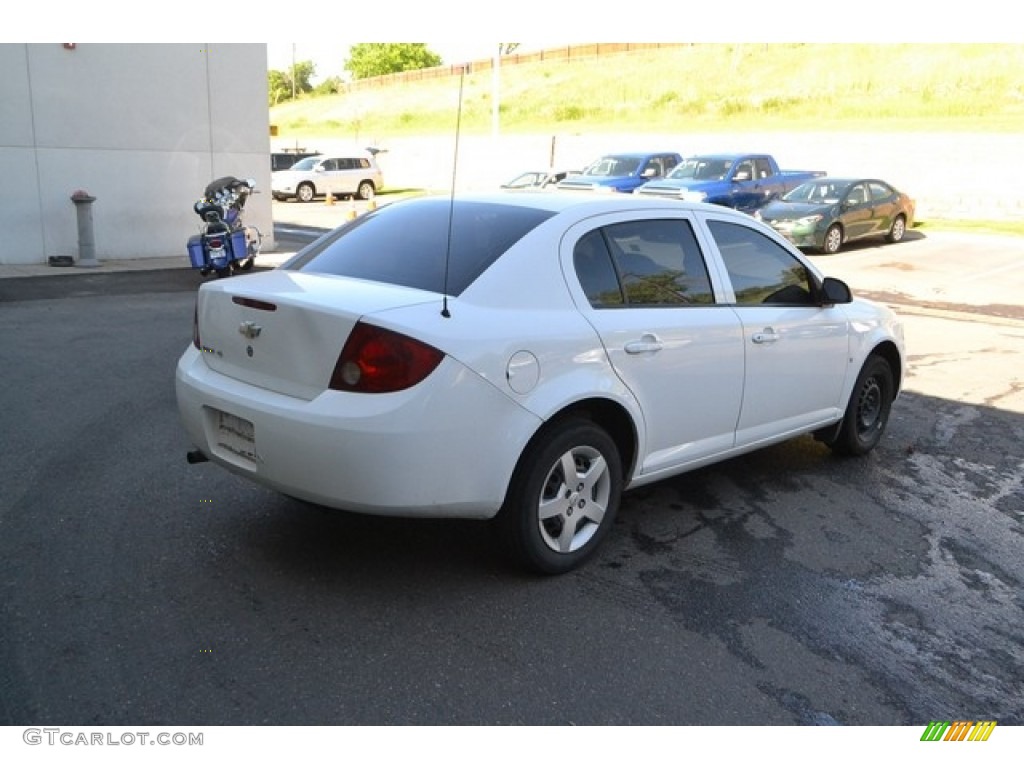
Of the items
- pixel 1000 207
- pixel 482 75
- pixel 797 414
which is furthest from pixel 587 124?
pixel 797 414

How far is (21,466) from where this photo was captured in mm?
5020

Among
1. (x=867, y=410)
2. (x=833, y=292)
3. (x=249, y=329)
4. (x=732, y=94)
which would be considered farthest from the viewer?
(x=732, y=94)

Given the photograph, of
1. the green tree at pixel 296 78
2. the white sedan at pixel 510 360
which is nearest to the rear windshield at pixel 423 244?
the white sedan at pixel 510 360

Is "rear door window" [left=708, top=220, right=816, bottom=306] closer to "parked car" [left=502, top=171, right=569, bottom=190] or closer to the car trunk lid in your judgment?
the car trunk lid

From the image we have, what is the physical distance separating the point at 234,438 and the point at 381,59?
98799 millimetres

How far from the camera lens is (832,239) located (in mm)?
18766

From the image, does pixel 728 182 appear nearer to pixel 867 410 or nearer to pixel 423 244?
pixel 867 410

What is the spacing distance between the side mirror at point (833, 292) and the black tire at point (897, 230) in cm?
1690

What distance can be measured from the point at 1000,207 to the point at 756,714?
26891mm

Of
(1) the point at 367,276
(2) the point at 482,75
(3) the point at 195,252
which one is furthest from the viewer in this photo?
(2) the point at 482,75

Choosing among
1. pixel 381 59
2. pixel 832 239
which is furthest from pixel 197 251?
pixel 381 59

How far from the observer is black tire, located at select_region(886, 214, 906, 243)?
20.6 meters

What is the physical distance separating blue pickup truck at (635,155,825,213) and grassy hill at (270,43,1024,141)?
1212cm

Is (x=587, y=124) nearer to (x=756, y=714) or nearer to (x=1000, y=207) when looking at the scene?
(x=1000, y=207)
